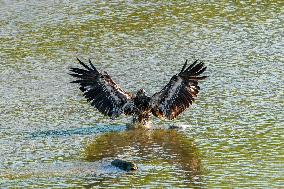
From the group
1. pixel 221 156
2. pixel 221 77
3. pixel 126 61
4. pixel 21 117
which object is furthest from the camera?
pixel 126 61

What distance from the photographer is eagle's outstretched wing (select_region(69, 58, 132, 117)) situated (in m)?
16.7

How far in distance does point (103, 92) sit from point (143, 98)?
697 mm

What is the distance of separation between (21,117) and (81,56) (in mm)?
4489

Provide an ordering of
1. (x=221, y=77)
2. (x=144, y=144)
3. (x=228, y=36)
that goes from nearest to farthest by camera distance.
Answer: (x=144, y=144), (x=221, y=77), (x=228, y=36)

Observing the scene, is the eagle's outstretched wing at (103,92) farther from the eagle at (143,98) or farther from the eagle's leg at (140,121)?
the eagle's leg at (140,121)

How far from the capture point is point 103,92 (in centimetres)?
1686

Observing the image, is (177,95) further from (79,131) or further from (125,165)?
(125,165)

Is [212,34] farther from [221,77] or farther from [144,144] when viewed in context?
[144,144]

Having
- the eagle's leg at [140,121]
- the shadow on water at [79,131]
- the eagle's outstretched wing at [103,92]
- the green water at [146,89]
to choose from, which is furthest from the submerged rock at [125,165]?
the eagle's outstretched wing at [103,92]

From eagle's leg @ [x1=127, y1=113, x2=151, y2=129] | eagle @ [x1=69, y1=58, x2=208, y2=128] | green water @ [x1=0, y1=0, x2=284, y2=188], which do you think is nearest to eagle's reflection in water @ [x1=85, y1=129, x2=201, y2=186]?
green water @ [x1=0, y1=0, x2=284, y2=188]

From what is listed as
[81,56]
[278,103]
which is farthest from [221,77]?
[81,56]

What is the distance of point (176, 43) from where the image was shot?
2164cm

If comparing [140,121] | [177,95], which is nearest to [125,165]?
[140,121]

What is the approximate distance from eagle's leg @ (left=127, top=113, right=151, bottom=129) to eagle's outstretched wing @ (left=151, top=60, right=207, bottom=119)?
164 millimetres
